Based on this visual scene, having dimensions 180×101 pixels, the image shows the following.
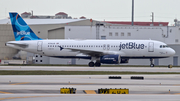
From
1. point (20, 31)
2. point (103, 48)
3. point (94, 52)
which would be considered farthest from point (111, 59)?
point (20, 31)

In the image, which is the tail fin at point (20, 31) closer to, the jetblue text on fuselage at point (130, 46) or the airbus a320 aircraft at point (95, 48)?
the airbus a320 aircraft at point (95, 48)

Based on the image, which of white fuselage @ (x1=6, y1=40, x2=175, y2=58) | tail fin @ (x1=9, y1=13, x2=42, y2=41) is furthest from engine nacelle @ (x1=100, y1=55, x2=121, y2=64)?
tail fin @ (x1=9, y1=13, x2=42, y2=41)

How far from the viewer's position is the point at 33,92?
782 inches

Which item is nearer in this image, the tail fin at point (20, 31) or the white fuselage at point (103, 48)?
the white fuselage at point (103, 48)

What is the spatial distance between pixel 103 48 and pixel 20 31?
1458 cm

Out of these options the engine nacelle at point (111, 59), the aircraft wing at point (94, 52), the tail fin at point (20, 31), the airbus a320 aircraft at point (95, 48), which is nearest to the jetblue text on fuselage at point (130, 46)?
the airbus a320 aircraft at point (95, 48)

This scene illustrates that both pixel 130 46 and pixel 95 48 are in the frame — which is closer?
pixel 130 46

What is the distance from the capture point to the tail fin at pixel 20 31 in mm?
52250

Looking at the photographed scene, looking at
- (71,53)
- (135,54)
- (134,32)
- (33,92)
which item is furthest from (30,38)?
(33,92)

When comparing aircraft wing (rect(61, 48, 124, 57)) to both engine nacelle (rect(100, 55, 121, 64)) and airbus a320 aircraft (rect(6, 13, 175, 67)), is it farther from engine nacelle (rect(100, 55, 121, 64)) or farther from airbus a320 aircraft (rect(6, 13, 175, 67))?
engine nacelle (rect(100, 55, 121, 64))

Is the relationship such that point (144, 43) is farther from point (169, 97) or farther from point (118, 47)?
point (169, 97)

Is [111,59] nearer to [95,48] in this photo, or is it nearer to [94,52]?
[94,52]

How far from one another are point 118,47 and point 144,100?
3257 cm

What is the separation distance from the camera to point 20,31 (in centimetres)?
5253
